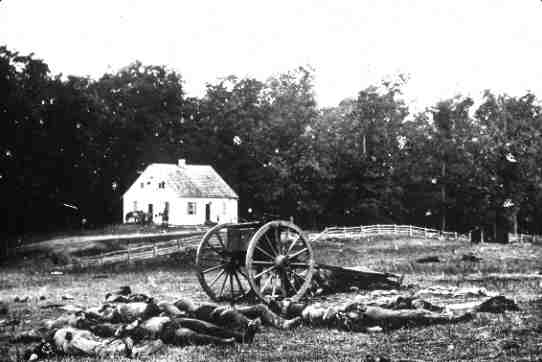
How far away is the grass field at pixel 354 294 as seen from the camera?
8.35 meters

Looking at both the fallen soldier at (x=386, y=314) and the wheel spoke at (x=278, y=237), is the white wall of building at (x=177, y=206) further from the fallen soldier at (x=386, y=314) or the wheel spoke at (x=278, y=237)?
the fallen soldier at (x=386, y=314)

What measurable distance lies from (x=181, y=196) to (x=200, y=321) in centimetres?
4011

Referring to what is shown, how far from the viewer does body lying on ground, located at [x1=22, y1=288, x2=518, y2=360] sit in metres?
8.76

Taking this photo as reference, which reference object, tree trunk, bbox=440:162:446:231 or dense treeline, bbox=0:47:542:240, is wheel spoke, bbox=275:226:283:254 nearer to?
dense treeline, bbox=0:47:542:240

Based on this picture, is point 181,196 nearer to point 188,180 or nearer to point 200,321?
point 188,180

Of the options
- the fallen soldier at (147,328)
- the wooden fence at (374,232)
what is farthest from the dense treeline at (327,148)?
the fallen soldier at (147,328)

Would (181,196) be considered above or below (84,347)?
above

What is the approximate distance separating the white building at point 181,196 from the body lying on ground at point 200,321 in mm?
37763

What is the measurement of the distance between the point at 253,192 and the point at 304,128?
26.4ft

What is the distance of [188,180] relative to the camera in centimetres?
5109

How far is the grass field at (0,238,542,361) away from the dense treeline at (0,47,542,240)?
27002mm

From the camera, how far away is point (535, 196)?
59625mm

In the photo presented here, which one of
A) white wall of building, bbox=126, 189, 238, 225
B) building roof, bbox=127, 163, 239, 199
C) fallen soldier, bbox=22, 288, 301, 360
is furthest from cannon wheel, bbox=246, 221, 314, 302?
building roof, bbox=127, 163, 239, 199

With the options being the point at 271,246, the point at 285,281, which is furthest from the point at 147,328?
the point at 285,281
